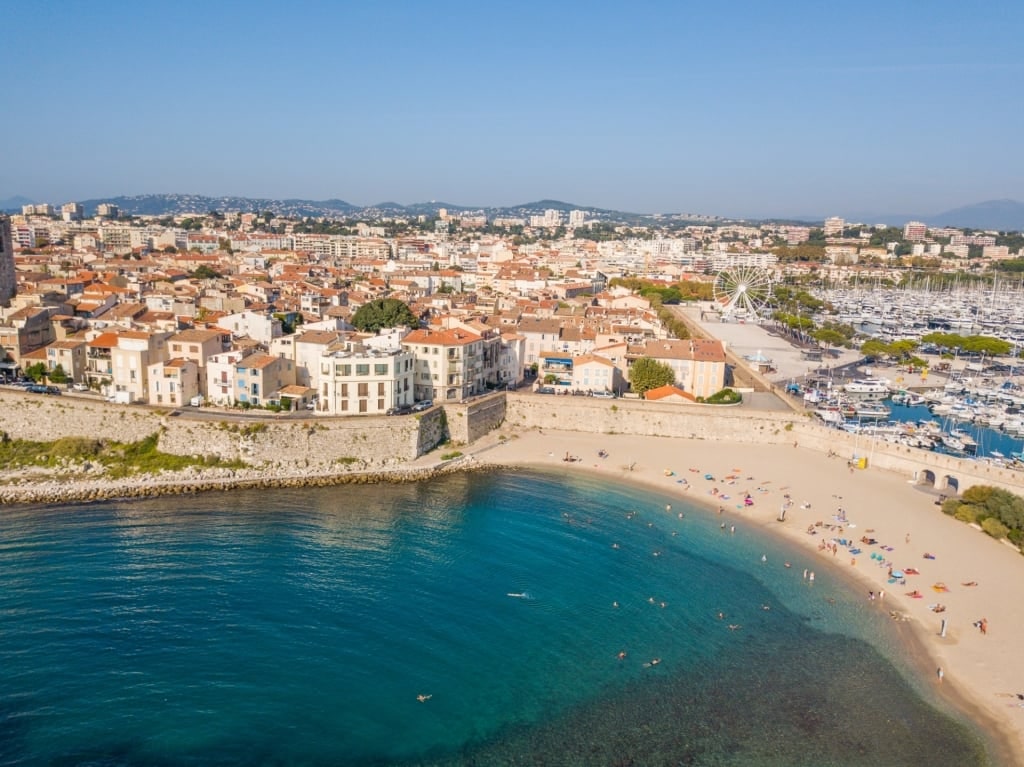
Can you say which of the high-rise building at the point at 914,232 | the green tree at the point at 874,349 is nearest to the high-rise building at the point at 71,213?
the green tree at the point at 874,349

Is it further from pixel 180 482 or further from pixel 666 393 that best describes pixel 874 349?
pixel 180 482

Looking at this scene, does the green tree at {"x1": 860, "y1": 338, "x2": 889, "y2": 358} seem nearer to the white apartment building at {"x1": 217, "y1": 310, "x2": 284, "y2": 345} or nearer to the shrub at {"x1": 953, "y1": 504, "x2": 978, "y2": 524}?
the shrub at {"x1": 953, "y1": 504, "x2": 978, "y2": 524}

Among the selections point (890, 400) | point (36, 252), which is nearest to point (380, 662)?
point (890, 400)

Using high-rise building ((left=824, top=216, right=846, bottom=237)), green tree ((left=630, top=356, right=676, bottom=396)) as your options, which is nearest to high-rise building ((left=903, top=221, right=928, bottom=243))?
high-rise building ((left=824, top=216, right=846, bottom=237))

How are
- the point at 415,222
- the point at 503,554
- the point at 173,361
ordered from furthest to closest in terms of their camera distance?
the point at 415,222 → the point at 173,361 → the point at 503,554

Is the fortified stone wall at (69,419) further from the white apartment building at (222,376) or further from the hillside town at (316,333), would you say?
the white apartment building at (222,376)

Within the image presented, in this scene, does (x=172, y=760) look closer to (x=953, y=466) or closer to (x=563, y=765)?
(x=563, y=765)
